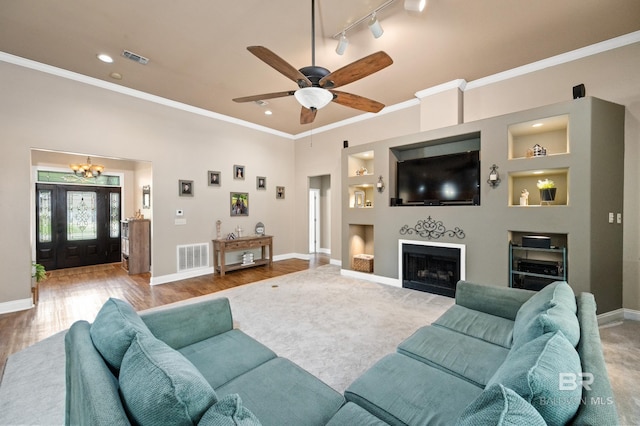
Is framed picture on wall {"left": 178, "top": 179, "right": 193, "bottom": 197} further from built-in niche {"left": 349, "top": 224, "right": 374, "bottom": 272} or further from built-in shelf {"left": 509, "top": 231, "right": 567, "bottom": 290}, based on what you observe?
built-in shelf {"left": 509, "top": 231, "right": 567, "bottom": 290}

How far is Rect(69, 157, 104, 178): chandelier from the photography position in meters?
5.92

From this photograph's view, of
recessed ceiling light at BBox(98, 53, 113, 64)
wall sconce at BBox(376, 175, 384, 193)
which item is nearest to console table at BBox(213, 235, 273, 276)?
wall sconce at BBox(376, 175, 384, 193)

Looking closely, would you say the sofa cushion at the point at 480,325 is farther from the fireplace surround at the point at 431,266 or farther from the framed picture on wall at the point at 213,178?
the framed picture on wall at the point at 213,178

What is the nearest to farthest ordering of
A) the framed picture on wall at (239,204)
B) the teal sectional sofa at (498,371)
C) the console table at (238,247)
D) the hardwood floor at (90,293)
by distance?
1. the teal sectional sofa at (498,371)
2. the hardwood floor at (90,293)
3. the console table at (238,247)
4. the framed picture on wall at (239,204)

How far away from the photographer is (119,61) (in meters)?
3.81

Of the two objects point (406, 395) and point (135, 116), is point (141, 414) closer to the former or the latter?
point (406, 395)

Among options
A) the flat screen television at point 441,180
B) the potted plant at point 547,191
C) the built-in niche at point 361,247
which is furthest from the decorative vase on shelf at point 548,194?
the built-in niche at point 361,247

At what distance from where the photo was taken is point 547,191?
11.6ft

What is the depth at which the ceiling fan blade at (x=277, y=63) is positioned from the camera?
2.13m

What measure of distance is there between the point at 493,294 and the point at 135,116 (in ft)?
19.7

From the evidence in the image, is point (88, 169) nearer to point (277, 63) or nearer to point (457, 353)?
point (277, 63)

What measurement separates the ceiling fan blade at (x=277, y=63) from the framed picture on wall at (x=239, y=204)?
429 cm

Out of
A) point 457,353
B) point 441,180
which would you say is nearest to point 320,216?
point 441,180

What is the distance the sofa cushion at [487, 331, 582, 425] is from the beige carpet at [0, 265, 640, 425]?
1.48m
